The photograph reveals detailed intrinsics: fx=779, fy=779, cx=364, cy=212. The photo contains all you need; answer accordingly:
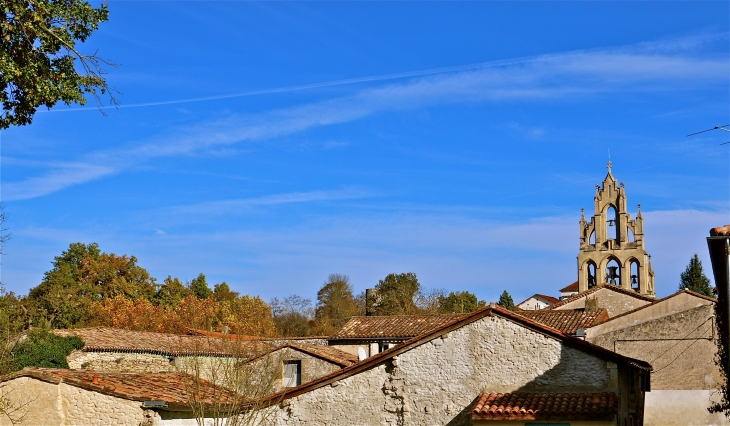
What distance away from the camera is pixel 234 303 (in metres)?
69.2

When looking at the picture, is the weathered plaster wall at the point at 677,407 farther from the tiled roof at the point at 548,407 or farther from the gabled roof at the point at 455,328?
the tiled roof at the point at 548,407

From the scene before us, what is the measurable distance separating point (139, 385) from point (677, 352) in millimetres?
18330

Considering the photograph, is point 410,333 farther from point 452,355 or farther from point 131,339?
point 452,355

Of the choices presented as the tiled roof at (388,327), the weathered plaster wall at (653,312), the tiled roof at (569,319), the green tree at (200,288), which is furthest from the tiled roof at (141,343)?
the green tree at (200,288)

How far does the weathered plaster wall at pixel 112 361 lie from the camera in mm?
31531

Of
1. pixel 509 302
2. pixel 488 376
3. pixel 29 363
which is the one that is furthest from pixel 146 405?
pixel 509 302

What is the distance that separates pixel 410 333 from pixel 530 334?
61.6ft

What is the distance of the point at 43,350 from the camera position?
3041cm

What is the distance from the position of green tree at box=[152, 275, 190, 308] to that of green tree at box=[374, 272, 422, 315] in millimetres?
18194

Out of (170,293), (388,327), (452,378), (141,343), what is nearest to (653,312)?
(388,327)

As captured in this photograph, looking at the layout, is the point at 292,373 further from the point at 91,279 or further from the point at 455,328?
the point at 91,279

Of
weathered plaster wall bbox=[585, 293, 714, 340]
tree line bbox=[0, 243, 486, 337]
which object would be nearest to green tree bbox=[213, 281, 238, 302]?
tree line bbox=[0, 243, 486, 337]

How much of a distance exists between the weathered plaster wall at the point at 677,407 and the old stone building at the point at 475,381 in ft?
34.7

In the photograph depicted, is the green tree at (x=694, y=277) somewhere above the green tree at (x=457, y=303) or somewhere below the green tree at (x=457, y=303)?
above
